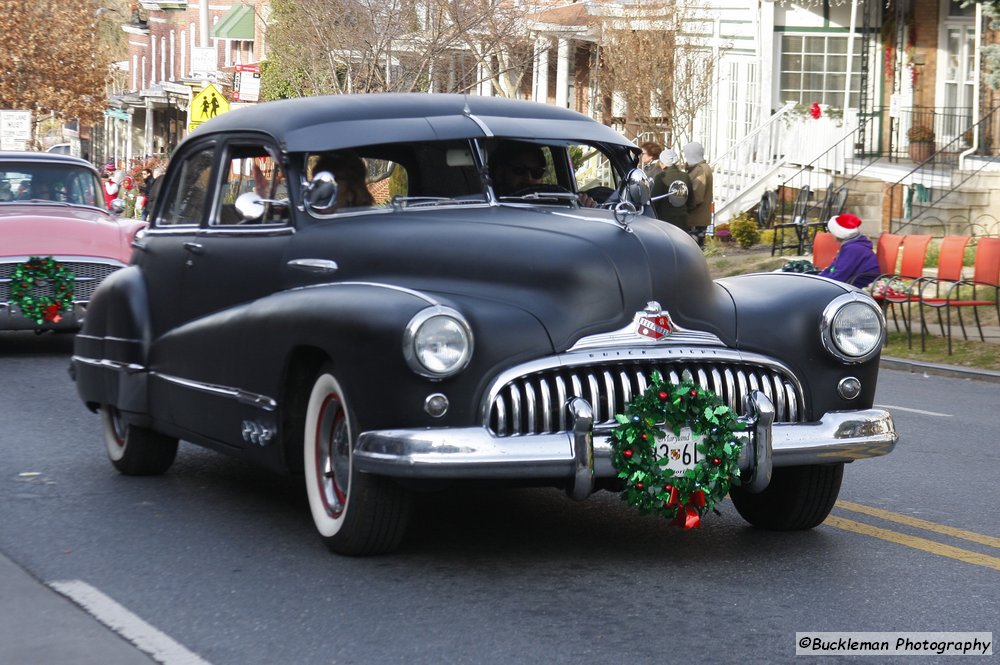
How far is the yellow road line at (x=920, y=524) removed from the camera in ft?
21.6

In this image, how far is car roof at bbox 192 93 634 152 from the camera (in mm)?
6840

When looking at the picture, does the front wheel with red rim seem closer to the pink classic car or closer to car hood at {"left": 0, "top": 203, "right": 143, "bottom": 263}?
the pink classic car

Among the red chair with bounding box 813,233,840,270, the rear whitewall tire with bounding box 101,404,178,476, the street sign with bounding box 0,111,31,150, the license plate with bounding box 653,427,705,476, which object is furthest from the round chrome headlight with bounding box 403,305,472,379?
the street sign with bounding box 0,111,31,150

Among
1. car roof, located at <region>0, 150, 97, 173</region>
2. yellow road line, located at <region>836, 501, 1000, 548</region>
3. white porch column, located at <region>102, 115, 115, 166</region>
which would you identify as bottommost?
yellow road line, located at <region>836, 501, 1000, 548</region>

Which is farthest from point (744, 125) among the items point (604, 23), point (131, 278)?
point (131, 278)

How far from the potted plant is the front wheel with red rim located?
2395 centimetres

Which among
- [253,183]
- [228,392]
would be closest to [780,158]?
[253,183]

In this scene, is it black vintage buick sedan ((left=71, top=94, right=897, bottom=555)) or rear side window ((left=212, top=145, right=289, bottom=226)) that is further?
rear side window ((left=212, top=145, right=289, bottom=226))

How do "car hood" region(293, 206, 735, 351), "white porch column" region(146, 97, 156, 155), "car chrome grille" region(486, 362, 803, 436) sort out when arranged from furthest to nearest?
"white porch column" region(146, 97, 156, 155), "car hood" region(293, 206, 735, 351), "car chrome grille" region(486, 362, 803, 436)

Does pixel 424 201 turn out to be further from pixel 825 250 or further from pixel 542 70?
pixel 542 70

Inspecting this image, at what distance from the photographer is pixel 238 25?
49656 mm

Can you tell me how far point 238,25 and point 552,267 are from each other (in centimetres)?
4560

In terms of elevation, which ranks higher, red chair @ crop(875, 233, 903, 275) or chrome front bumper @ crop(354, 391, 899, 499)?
red chair @ crop(875, 233, 903, 275)

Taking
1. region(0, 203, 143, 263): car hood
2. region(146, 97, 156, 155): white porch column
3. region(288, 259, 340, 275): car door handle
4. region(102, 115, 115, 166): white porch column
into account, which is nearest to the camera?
region(288, 259, 340, 275): car door handle
